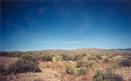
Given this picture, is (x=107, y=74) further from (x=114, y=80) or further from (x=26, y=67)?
(x=26, y=67)

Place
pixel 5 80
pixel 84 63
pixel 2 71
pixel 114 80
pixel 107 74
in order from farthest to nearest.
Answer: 1. pixel 84 63
2. pixel 2 71
3. pixel 107 74
4. pixel 114 80
5. pixel 5 80

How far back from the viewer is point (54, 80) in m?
4.84

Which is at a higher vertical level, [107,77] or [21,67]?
[21,67]

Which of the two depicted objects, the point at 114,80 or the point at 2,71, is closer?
the point at 114,80

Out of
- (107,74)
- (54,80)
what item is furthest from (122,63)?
(54,80)

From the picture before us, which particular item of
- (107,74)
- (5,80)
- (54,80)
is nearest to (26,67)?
(5,80)

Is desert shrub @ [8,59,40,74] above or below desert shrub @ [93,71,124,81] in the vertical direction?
above

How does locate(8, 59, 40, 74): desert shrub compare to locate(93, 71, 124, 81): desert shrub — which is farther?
locate(8, 59, 40, 74): desert shrub

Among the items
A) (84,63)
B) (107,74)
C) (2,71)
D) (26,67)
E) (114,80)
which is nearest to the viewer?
(114,80)

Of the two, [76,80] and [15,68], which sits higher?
[15,68]

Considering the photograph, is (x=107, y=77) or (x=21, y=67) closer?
(x=107, y=77)

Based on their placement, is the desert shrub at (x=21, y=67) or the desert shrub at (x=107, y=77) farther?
the desert shrub at (x=21, y=67)

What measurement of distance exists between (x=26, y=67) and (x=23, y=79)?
1687 millimetres

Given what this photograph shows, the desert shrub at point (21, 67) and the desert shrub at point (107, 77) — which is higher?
the desert shrub at point (21, 67)
